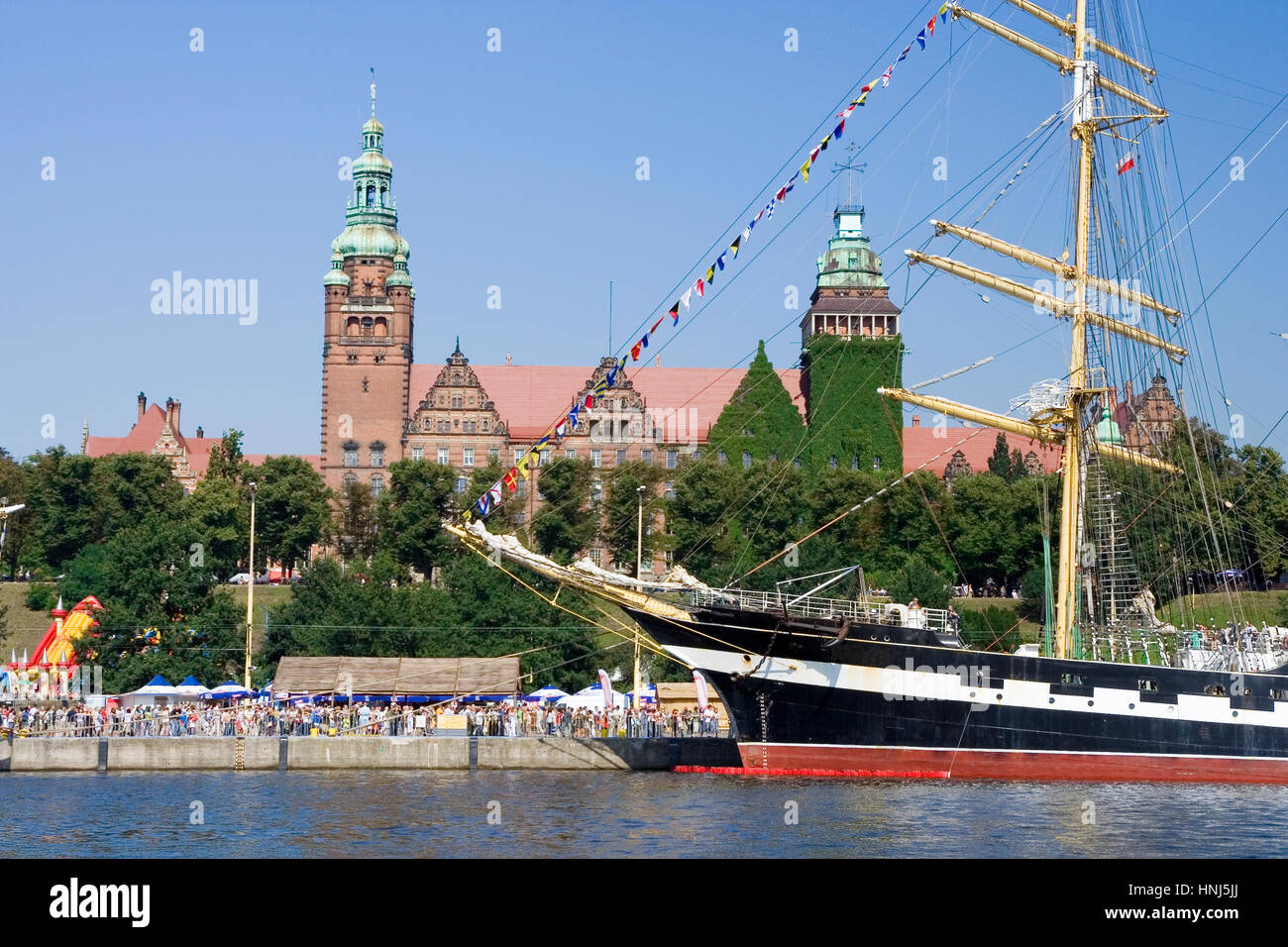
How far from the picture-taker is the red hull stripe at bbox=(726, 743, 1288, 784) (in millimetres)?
43312

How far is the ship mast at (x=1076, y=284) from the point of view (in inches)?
1950

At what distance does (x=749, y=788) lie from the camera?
3909 cm

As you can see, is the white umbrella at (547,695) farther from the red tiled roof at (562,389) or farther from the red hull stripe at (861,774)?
the red tiled roof at (562,389)

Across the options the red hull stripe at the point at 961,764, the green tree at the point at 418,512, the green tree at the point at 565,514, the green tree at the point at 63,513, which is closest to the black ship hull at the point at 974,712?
the red hull stripe at the point at 961,764

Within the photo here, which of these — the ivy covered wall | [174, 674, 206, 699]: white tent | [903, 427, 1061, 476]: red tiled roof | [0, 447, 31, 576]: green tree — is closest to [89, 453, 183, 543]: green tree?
[0, 447, 31, 576]: green tree

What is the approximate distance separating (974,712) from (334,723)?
19120mm

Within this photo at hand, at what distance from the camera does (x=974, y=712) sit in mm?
43469

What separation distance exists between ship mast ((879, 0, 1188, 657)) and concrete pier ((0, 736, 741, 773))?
1430cm

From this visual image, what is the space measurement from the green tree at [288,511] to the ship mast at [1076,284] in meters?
59.0

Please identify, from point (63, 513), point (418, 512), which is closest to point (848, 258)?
point (418, 512)

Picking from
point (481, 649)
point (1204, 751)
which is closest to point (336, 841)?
point (1204, 751)

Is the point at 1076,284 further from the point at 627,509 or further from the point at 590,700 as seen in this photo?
the point at 627,509

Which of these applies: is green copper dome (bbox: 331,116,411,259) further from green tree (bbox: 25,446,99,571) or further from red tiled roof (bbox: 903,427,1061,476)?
red tiled roof (bbox: 903,427,1061,476)

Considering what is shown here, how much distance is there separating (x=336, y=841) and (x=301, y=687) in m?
24.8
